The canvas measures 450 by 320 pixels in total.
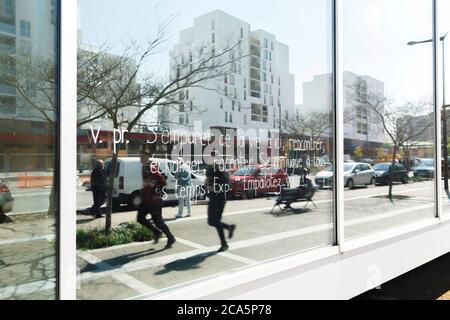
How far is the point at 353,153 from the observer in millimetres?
4637

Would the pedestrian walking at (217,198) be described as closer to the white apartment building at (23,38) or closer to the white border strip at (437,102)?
the white apartment building at (23,38)

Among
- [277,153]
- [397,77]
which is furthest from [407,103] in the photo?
[277,153]

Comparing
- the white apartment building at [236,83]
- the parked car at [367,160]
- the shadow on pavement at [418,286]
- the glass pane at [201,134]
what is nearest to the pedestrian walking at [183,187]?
the glass pane at [201,134]

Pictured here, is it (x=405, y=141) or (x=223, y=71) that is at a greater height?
(x=223, y=71)

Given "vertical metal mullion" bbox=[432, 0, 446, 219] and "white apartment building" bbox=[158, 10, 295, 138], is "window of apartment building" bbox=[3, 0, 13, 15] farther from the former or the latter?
"vertical metal mullion" bbox=[432, 0, 446, 219]

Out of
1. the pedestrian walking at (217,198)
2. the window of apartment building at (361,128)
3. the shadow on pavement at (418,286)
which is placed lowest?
the shadow on pavement at (418,286)

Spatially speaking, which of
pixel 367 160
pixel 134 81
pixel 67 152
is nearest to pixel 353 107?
pixel 367 160

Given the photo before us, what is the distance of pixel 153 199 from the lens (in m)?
3.15

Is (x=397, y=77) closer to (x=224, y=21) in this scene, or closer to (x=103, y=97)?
(x=224, y=21)

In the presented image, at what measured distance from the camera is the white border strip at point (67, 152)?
2227 mm

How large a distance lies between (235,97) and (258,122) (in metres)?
0.38

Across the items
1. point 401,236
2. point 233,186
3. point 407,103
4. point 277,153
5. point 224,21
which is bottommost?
point 401,236

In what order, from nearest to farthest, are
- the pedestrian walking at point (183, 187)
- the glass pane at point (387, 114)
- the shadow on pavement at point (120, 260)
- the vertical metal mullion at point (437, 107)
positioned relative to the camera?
1. the shadow on pavement at point (120, 260)
2. the pedestrian walking at point (183, 187)
3. the glass pane at point (387, 114)
4. the vertical metal mullion at point (437, 107)

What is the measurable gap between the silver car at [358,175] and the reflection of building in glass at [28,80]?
122 inches
